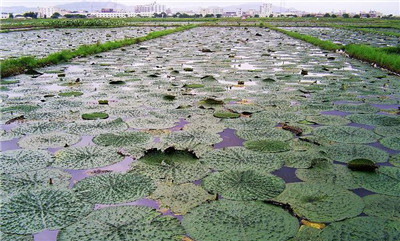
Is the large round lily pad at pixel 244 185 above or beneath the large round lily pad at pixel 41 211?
above

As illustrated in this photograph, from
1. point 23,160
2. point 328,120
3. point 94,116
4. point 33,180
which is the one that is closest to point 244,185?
point 33,180

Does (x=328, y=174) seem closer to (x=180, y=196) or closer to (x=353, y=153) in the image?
(x=353, y=153)

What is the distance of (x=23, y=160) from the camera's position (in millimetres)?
2775

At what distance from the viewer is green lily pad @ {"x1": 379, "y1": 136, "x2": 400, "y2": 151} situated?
3064 mm

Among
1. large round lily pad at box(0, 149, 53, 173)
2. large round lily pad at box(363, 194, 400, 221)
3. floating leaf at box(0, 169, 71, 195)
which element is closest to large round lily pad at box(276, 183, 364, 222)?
large round lily pad at box(363, 194, 400, 221)

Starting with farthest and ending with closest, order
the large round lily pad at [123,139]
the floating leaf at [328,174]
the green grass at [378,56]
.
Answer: the green grass at [378,56] < the large round lily pad at [123,139] < the floating leaf at [328,174]

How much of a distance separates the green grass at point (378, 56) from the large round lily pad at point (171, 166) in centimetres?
596

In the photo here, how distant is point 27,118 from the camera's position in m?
3.92

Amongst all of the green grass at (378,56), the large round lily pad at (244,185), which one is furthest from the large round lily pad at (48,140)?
the green grass at (378,56)

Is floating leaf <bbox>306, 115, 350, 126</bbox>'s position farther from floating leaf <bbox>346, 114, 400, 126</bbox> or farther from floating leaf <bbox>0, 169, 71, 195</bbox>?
floating leaf <bbox>0, 169, 71, 195</bbox>

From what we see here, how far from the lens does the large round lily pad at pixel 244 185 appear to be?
229 cm

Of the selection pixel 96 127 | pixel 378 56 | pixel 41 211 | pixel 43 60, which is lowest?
pixel 41 211

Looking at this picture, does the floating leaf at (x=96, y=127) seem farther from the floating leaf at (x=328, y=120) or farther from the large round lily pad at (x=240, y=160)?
the floating leaf at (x=328, y=120)

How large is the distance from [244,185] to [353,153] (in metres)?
1.12
